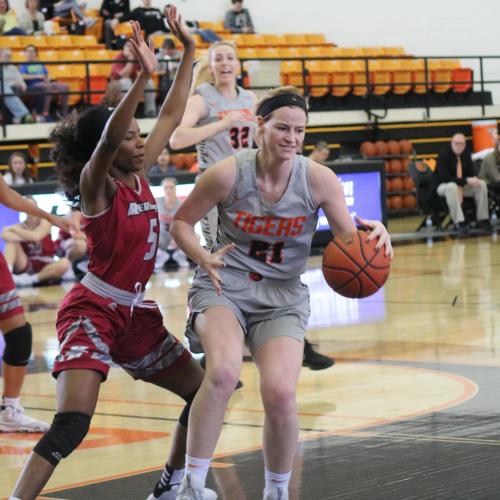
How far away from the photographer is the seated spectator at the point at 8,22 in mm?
20062

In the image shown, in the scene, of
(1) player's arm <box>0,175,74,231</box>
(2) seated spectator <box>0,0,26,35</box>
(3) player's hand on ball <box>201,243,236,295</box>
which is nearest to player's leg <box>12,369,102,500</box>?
(3) player's hand on ball <box>201,243,236,295</box>

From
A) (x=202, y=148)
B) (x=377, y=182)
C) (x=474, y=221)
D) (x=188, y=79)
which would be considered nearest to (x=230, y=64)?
(x=202, y=148)

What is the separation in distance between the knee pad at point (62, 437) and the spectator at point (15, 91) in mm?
14041

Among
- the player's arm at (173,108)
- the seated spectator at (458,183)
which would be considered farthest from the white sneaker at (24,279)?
the player's arm at (173,108)

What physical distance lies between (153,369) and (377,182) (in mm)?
11968

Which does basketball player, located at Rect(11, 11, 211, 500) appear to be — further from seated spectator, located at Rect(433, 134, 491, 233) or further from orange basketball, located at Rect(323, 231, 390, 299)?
seated spectator, located at Rect(433, 134, 491, 233)

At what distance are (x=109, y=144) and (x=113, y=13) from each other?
18.5 meters

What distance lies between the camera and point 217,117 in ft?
23.5

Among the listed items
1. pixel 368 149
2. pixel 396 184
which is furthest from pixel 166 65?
pixel 396 184

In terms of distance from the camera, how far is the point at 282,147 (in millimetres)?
4449

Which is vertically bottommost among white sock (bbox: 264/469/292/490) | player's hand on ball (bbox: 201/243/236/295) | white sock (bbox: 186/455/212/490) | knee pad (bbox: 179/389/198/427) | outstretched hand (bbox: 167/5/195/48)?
white sock (bbox: 264/469/292/490)

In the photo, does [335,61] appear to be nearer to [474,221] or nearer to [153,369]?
[474,221]

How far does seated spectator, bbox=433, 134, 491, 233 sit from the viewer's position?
59.0 ft

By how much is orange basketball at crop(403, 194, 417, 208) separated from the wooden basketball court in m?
11.6
